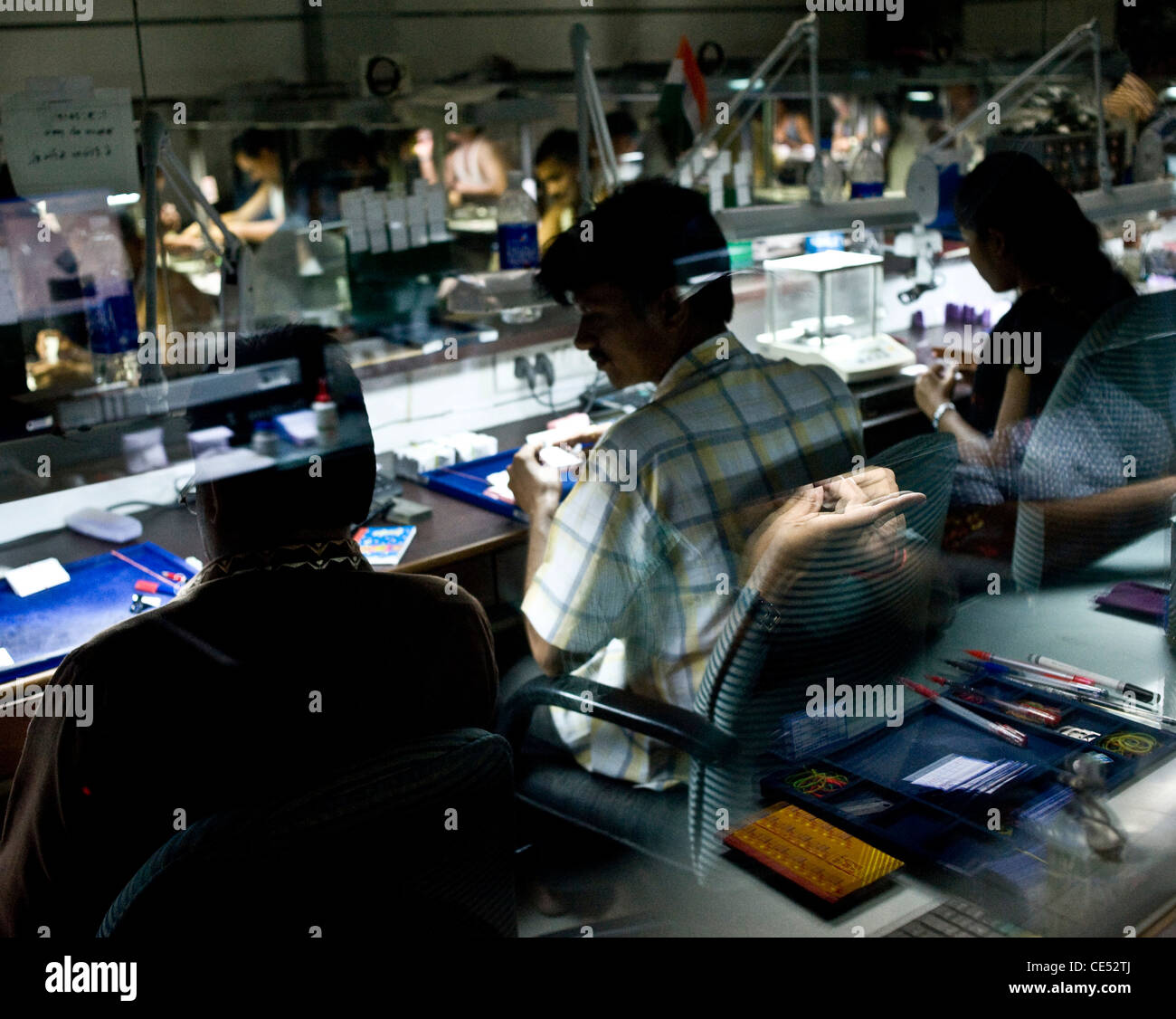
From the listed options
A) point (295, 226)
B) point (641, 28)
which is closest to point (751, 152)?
point (641, 28)

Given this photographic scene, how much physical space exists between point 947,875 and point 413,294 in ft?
6.07

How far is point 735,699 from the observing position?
1423 mm

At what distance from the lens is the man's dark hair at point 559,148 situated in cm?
277

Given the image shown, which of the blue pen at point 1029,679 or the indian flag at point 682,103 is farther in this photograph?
the indian flag at point 682,103

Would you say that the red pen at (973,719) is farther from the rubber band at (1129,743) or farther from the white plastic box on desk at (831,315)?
the white plastic box on desk at (831,315)

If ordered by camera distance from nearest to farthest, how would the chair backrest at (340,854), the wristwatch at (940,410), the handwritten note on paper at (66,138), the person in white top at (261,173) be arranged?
the chair backrest at (340,854) < the handwritten note on paper at (66,138) < the wristwatch at (940,410) < the person in white top at (261,173)

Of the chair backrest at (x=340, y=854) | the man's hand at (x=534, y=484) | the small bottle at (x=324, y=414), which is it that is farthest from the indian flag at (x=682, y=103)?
the chair backrest at (x=340, y=854)

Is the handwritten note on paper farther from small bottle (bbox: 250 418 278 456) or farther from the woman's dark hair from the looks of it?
the woman's dark hair

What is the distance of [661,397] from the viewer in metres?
1.60

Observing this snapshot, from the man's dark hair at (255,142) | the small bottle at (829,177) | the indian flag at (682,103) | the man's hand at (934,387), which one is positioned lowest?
the man's hand at (934,387)

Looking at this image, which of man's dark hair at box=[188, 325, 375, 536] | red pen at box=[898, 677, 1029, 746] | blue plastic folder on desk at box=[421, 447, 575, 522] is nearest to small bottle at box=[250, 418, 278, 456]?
man's dark hair at box=[188, 325, 375, 536]

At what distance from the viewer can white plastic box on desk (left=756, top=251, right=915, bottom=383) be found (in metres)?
2.36

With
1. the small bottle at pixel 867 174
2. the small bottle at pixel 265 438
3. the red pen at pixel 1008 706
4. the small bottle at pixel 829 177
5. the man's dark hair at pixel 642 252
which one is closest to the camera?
the small bottle at pixel 265 438

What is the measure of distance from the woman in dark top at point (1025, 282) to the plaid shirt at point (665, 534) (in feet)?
1.92
